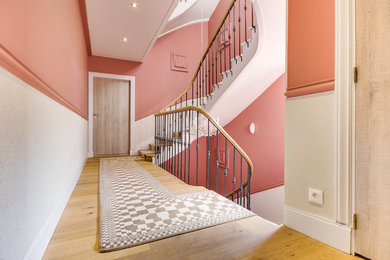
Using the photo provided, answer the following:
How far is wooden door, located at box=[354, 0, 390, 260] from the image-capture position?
3.50 ft

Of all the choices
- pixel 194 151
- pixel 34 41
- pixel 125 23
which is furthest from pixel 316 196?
pixel 194 151

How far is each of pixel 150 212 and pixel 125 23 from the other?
9.14ft

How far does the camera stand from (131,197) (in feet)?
6.52

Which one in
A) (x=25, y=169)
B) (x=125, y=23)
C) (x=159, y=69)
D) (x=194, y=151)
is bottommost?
(x=194, y=151)

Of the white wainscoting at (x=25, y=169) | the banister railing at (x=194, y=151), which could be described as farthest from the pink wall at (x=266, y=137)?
the white wainscoting at (x=25, y=169)

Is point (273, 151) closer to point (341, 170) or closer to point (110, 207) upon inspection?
point (341, 170)

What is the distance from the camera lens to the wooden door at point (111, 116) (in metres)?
4.59

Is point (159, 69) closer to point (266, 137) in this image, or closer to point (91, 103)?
point (91, 103)

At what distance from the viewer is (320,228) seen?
1288mm

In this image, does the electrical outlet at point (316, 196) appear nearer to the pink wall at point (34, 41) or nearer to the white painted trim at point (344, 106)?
the white painted trim at point (344, 106)

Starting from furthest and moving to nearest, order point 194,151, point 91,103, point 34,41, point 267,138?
point 194,151
point 91,103
point 267,138
point 34,41

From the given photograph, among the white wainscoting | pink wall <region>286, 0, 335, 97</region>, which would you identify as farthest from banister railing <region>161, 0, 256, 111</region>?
the white wainscoting

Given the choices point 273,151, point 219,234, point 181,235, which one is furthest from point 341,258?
point 273,151

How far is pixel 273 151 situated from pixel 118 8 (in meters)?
3.69
